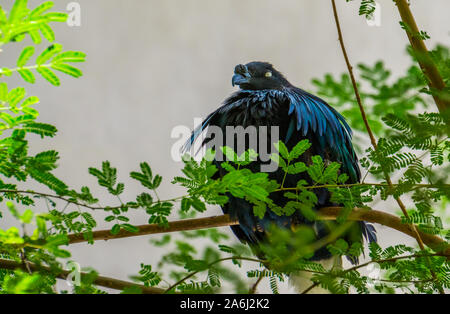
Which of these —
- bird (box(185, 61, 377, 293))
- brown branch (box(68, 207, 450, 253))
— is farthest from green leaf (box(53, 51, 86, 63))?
bird (box(185, 61, 377, 293))

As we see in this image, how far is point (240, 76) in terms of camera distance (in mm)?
2477

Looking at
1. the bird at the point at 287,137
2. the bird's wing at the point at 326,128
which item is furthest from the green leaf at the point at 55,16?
the bird's wing at the point at 326,128

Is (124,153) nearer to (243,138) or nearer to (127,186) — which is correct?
(127,186)

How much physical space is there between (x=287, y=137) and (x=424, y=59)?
3.84 ft

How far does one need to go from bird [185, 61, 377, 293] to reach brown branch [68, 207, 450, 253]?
19 centimetres

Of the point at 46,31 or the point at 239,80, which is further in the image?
the point at 239,80

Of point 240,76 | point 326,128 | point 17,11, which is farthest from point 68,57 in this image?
point 240,76

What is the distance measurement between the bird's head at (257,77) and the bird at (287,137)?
75 millimetres

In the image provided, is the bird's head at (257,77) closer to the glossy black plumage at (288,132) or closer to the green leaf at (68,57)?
the glossy black plumage at (288,132)

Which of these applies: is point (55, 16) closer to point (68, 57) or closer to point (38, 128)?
point (68, 57)

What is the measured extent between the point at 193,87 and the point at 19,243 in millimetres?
3789

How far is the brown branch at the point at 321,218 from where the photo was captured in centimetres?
135

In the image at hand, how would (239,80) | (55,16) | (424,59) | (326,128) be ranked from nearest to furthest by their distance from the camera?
(424,59)
(55,16)
(326,128)
(239,80)
